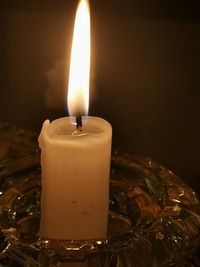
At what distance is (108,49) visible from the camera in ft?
2.10

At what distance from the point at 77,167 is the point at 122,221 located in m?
0.09

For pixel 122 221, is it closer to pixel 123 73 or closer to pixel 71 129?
pixel 71 129

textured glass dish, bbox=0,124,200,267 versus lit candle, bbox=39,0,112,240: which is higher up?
lit candle, bbox=39,0,112,240

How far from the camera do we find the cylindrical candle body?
363 millimetres

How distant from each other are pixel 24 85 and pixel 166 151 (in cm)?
18

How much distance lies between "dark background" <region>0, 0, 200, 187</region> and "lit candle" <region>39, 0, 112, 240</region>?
248 mm

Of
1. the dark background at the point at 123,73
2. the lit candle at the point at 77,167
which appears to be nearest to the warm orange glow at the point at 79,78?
the lit candle at the point at 77,167

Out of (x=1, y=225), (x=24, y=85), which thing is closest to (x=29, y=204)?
(x=1, y=225)

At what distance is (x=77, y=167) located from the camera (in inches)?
14.4

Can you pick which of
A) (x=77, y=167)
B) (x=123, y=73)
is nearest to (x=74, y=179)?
(x=77, y=167)

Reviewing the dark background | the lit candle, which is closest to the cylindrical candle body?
the lit candle

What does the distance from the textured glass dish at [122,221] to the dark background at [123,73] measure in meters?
0.17

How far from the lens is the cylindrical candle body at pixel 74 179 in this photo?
14.3 inches

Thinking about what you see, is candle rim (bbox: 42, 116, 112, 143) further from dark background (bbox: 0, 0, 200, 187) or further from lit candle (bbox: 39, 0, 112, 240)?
dark background (bbox: 0, 0, 200, 187)
